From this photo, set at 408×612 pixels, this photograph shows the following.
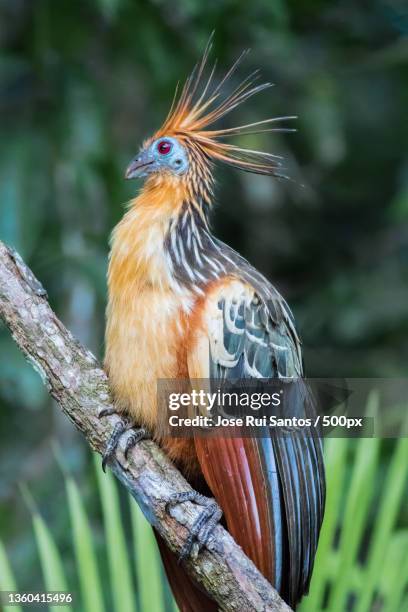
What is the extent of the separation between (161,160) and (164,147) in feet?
0.15

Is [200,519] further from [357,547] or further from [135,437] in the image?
[357,547]

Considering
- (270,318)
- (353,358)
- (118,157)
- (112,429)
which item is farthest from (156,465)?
(353,358)

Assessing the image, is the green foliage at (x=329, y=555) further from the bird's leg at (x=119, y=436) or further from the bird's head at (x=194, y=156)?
the bird's head at (x=194, y=156)

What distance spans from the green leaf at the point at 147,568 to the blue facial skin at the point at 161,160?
40.7 inches

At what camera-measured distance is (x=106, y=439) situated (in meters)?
2.55

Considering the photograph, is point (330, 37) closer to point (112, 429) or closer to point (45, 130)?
point (45, 130)

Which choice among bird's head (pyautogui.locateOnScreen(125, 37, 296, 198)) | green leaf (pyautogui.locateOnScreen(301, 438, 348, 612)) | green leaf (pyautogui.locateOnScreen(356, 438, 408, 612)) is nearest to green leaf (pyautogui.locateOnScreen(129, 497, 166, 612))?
green leaf (pyautogui.locateOnScreen(301, 438, 348, 612))

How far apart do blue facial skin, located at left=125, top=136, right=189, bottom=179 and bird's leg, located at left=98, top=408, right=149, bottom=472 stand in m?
0.81

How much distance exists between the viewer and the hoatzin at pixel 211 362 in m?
2.59

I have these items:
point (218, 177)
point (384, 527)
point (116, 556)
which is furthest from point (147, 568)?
point (218, 177)

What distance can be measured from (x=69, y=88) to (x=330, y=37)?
6.23ft

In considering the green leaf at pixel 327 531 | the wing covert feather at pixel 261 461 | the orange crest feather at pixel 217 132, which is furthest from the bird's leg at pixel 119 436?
the orange crest feather at pixel 217 132

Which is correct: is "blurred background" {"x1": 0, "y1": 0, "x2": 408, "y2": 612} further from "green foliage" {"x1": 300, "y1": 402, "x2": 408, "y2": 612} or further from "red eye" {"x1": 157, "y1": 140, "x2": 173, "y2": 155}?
"red eye" {"x1": 157, "y1": 140, "x2": 173, "y2": 155}

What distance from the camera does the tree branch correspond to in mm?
2406
